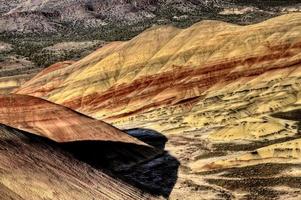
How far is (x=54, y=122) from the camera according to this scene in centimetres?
4634

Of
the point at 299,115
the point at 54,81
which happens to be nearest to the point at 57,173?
the point at 299,115

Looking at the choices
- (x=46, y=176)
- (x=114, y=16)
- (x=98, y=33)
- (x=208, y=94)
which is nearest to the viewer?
(x=46, y=176)

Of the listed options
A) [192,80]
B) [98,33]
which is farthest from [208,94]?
[98,33]

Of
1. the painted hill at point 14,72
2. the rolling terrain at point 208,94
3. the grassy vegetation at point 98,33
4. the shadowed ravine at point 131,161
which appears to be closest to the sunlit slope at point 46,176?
the shadowed ravine at point 131,161

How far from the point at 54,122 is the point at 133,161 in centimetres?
733

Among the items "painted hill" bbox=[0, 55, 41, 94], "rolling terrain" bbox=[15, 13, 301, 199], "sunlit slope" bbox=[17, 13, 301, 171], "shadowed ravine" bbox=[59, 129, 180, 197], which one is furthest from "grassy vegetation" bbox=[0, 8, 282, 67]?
"shadowed ravine" bbox=[59, 129, 180, 197]

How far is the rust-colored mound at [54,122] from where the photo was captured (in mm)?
45469

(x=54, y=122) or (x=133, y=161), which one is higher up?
(x=54, y=122)

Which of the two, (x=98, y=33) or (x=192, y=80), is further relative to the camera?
(x=98, y=33)

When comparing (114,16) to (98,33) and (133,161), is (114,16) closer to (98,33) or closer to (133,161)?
(98,33)

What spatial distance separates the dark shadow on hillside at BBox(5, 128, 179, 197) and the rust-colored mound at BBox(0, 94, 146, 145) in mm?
1327

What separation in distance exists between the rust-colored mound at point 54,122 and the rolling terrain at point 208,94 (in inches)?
215

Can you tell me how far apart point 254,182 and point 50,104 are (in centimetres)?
1860

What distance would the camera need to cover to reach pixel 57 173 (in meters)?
29.2
